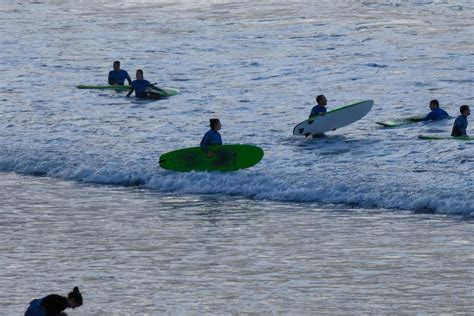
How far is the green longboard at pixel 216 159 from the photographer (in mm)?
25109

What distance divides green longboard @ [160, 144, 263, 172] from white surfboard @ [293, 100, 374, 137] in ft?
13.4

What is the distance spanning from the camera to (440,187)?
2283 centimetres

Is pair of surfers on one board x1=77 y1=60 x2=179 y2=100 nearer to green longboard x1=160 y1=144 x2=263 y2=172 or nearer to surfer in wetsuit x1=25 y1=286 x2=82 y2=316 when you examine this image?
green longboard x1=160 y1=144 x2=263 y2=172

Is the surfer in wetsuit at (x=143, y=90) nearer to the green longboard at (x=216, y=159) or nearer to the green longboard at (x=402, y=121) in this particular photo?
the green longboard at (x=402, y=121)

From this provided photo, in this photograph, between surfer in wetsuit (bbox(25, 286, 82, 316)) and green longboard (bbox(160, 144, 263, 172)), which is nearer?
surfer in wetsuit (bbox(25, 286, 82, 316))

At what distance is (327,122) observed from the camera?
2903 centimetres

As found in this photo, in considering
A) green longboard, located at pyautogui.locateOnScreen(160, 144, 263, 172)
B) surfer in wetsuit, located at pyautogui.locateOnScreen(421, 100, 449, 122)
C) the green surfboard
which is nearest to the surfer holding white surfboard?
surfer in wetsuit, located at pyautogui.locateOnScreen(421, 100, 449, 122)

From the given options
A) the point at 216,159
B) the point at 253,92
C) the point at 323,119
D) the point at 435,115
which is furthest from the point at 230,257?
the point at 253,92

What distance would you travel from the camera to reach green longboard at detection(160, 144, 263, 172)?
25109 millimetres

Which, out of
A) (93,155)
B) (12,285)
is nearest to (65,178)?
(93,155)

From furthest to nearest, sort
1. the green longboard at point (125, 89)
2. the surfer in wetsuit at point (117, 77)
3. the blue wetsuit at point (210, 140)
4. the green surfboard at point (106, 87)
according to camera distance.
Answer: the surfer in wetsuit at point (117, 77) → the green surfboard at point (106, 87) → the green longboard at point (125, 89) → the blue wetsuit at point (210, 140)

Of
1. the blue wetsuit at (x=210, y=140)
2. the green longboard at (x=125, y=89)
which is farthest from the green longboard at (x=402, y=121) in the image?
the green longboard at (x=125, y=89)

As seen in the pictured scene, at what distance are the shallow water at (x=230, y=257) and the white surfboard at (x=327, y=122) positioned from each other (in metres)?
6.31

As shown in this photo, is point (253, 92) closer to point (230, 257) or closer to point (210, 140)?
point (210, 140)
